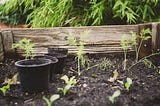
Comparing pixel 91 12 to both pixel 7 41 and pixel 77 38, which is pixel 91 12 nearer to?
pixel 77 38

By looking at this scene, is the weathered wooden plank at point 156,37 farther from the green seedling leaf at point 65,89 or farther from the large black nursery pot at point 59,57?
the green seedling leaf at point 65,89

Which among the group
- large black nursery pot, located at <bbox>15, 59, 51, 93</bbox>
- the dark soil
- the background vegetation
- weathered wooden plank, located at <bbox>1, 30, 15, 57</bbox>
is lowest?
the dark soil

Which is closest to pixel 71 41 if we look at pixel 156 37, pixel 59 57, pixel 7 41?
pixel 59 57

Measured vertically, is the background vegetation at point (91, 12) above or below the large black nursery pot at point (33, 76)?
above

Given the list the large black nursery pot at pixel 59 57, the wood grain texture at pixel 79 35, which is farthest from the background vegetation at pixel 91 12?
the large black nursery pot at pixel 59 57

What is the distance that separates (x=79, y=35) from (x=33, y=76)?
1024 mm

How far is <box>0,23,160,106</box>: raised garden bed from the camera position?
6.38 feet

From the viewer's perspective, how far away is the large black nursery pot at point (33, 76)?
204 cm

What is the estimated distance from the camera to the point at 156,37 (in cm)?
291

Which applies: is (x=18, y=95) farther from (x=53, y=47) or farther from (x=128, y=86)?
(x=53, y=47)

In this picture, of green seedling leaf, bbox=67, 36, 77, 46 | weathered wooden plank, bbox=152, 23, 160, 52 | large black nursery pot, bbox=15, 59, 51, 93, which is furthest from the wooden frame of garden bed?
large black nursery pot, bbox=15, 59, 51, 93

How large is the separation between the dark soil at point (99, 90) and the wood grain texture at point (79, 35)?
0.28 meters

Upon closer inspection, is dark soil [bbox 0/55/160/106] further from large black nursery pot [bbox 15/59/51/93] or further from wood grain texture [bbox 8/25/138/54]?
wood grain texture [bbox 8/25/138/54]

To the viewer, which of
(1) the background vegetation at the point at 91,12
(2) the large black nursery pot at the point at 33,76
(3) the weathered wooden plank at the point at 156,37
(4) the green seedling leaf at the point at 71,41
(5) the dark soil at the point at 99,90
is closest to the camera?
(5) the dark soil at the point at 99,90
